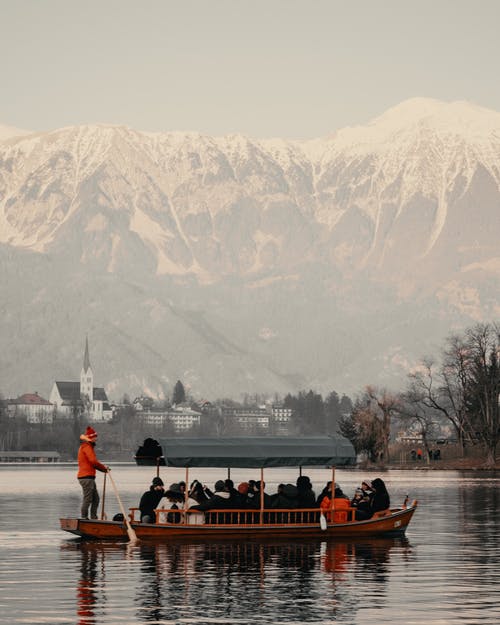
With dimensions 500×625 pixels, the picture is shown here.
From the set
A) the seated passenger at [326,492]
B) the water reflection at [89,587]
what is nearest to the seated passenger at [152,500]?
the water reflection at [89,587]

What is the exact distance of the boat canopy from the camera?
173 feet

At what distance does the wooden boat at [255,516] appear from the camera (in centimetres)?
5172

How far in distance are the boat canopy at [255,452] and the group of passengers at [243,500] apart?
2.61 ft

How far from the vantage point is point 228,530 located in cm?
5134

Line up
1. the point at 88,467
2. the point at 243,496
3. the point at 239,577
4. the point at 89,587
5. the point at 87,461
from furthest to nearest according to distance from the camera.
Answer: the point at 243,496, the point at 88,467, the point at 87,461, the point at 239,577, the point at 89,587

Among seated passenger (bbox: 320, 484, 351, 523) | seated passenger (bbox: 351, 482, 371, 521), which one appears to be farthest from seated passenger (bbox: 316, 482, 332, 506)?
seated passenger (bbox: 351, 482, 371, 521)

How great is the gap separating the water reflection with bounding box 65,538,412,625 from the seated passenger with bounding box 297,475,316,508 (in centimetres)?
256

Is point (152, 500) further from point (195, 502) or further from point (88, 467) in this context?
point (88, 467)

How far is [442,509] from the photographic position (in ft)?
259

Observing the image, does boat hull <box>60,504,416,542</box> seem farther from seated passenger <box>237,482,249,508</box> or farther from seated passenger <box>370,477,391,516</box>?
seated passenger <box>237,482,249,508</box>

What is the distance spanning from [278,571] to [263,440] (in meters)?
13.7

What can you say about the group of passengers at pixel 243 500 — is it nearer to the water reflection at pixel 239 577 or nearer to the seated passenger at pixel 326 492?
the seated passenger at pixel 326 492

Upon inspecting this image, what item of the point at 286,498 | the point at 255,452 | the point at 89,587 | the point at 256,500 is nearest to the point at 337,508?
the point at 286,498

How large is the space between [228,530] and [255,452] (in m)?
3.31
